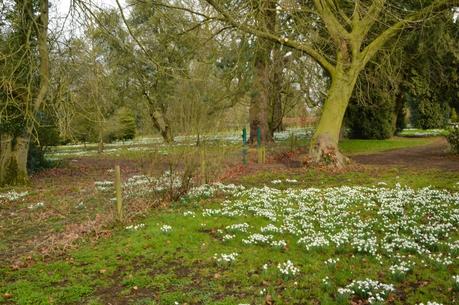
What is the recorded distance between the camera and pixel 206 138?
52.1ft

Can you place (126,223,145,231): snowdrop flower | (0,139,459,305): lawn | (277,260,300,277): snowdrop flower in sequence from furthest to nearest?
(126,223,145,231): snowdrop flower < (277,260,300,277): snowdrop flower < (0,139,459,305): lawn

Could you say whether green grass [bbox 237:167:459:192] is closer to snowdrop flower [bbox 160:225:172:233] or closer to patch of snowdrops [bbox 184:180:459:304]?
patch of snowdrops [bbox 184:180:459:304]

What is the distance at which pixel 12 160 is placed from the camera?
2106cm

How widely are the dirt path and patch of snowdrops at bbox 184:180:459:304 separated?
6629mm

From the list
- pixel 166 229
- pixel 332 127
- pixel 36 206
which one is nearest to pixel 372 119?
pixel 332 127

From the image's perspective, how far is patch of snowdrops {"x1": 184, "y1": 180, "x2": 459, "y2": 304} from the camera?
8.20 m

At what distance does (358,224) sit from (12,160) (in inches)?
662

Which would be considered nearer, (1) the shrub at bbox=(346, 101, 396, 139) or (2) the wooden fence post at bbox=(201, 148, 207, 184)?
(2) the wooden fence post at bbox=(201, 148, 207, 184)

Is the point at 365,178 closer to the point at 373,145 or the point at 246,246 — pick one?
the point at 246,246

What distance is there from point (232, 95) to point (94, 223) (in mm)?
25585

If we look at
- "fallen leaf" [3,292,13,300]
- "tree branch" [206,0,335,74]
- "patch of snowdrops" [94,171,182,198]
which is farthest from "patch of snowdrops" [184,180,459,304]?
"tree branch" [206,0,335,74]

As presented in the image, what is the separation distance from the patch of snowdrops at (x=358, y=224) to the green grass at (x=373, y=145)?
14.9 metres

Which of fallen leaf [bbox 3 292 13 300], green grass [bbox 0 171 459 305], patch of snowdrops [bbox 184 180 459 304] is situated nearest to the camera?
green grass [bbox 0 171 459 305]

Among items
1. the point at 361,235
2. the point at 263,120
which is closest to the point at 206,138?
the point at 361,235
